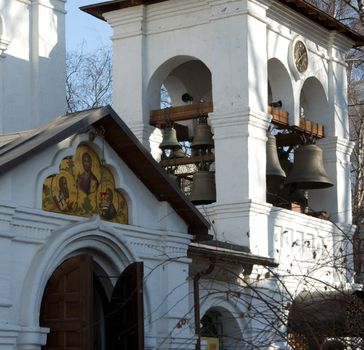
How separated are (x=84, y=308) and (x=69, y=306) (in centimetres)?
21

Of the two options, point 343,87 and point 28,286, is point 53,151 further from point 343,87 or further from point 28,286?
point 343,87

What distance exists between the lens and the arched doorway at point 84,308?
12.3m

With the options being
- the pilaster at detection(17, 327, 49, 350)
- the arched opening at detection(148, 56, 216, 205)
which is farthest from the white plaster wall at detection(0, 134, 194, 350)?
the arched opening at detection(148, 56, 216, 205)

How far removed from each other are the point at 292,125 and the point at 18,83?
411 centimetres

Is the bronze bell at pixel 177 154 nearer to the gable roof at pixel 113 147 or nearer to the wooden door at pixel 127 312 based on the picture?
the gable roof at pixel 113 147

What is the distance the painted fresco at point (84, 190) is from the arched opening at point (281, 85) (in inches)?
219

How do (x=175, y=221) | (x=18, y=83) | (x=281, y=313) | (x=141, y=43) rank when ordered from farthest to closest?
(x=141, y=43) → (x=18, y=83) → (x=175, y=221) → (x=281, y=313)

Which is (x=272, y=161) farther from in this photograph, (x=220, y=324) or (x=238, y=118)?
(x=220, y=324)

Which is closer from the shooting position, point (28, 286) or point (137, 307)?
point (28, 286)

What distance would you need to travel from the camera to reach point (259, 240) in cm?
1714

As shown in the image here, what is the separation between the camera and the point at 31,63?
17172 mm

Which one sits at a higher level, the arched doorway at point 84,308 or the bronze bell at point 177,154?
the bronze bell at point 177,154

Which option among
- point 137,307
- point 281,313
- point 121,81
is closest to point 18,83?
point 121,81

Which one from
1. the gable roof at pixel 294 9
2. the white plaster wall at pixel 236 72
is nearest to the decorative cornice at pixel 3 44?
the gable roof at pixel 294 9
